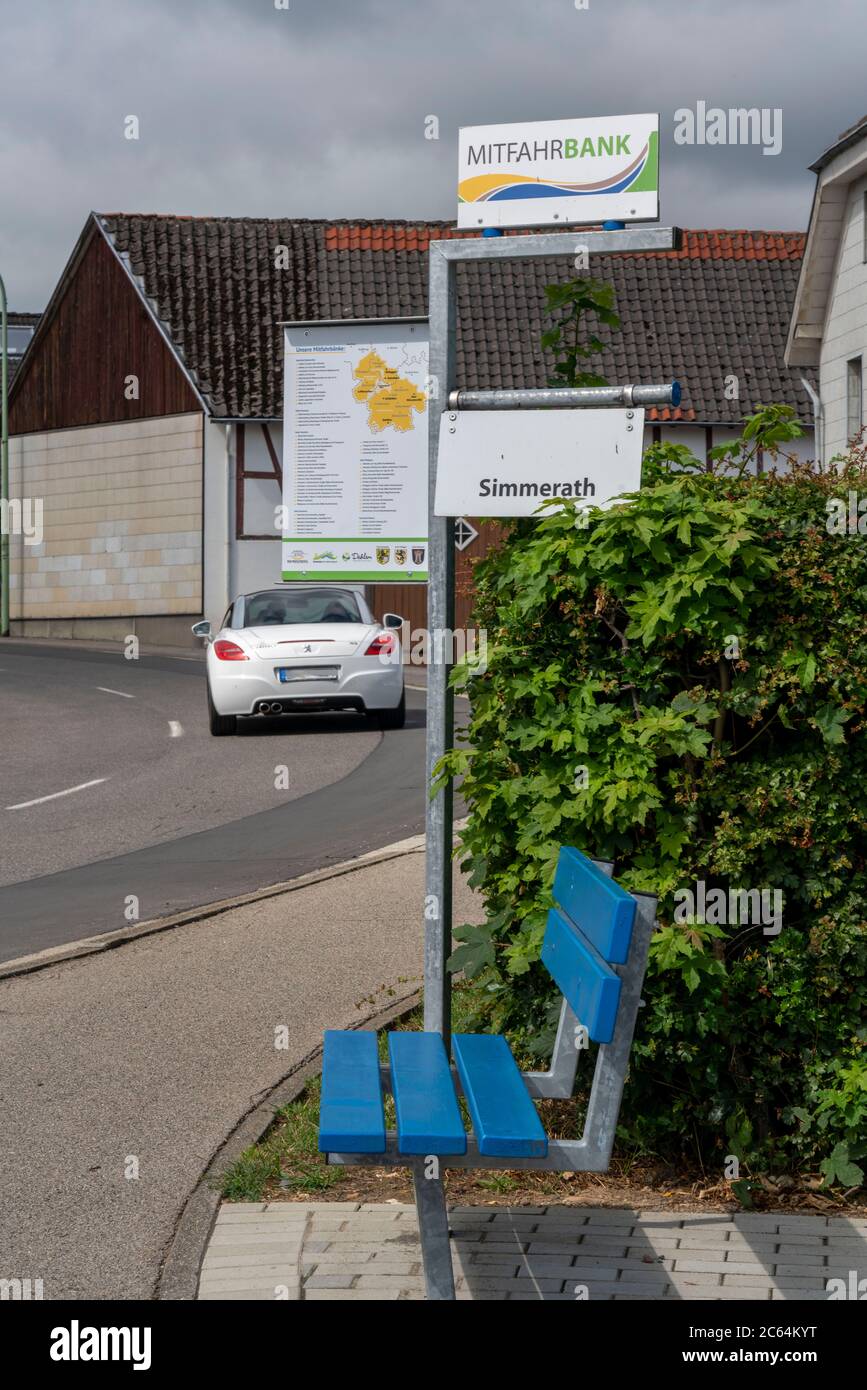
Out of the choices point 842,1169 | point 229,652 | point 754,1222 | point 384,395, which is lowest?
point 754,1222

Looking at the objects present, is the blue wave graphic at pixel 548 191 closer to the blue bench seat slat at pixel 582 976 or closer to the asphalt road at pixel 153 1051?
the blue bench seat slat at pixel 582 976

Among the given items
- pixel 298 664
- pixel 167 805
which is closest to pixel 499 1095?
pixel 167 805

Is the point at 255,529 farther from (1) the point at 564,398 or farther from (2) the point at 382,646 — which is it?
(1) the point at 564,398

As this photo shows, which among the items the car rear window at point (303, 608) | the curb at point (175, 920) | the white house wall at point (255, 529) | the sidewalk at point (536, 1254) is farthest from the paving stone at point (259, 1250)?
the white house wall at point (255, 529)

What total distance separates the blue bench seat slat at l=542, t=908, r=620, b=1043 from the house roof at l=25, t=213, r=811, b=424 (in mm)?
34869

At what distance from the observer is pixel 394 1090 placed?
177 inches

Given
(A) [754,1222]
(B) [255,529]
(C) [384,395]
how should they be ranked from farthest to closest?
(B) [255,529] → (C) [384,395] → (A) [754,1222]

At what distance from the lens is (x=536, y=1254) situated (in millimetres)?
4680

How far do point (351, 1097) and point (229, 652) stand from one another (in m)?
15.4

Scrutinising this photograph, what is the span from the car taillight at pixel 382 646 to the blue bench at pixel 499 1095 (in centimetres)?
1504

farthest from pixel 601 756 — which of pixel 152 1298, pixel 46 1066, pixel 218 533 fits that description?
pixel 218 533

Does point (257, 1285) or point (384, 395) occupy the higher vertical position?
point (384, 395)

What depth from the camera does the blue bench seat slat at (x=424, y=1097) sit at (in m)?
3.98

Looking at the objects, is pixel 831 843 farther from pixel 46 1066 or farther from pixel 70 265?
pixel 70 265
